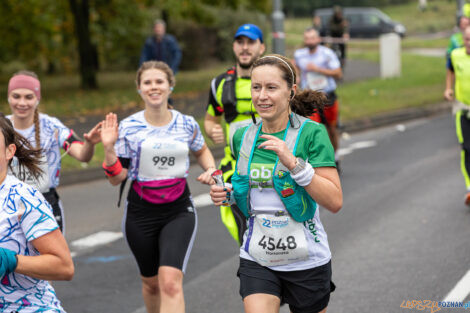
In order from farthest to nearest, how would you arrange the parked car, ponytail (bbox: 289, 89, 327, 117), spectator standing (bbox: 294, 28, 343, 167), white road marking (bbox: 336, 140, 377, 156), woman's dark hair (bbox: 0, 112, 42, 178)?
1. the parked car
2. white road marking (bbox: 336, 140, 377, 156)
3. spectator standing (bbox: 294, 28, 343, 167)
4. ponytail (bbox: 289, 89, 327, 117)
5. woman's dark hair (bbox: 0, 112, 42, 178)

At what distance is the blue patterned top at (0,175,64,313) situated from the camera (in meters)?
3.16

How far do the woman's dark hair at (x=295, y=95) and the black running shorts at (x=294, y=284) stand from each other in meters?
0.82

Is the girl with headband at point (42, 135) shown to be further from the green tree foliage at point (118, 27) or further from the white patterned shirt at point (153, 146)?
the green tree foliage at point (118, 27)

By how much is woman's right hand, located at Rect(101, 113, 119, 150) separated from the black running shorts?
1399mm

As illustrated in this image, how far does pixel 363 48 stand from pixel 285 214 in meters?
36.2

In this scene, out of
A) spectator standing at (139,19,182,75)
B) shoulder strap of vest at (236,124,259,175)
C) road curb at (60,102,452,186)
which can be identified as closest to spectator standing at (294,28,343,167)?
road curb at (60,102,452,186)

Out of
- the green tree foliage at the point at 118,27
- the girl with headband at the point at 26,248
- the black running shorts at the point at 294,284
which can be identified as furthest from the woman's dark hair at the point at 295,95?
the green tree foliage at the point at 118,27

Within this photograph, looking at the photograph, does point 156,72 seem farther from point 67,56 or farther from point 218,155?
point 67,56

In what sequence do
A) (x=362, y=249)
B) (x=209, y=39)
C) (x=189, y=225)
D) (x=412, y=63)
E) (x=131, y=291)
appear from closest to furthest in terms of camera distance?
(x=189, y=225)
(x=131, y=291)
(x=362, y=249)
(x=412, y=63)
(x=209, y=39)

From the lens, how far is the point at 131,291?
256 inches

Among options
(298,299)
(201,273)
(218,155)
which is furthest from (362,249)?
(218,155)

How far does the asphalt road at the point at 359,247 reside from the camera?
243 inches

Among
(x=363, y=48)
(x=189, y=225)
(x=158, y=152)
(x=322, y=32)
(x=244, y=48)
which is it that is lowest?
(x=363, y=48)

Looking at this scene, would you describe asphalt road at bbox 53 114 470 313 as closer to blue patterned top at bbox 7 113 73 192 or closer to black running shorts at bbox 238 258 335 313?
blue patterned top at bbox 7 113 73 192
